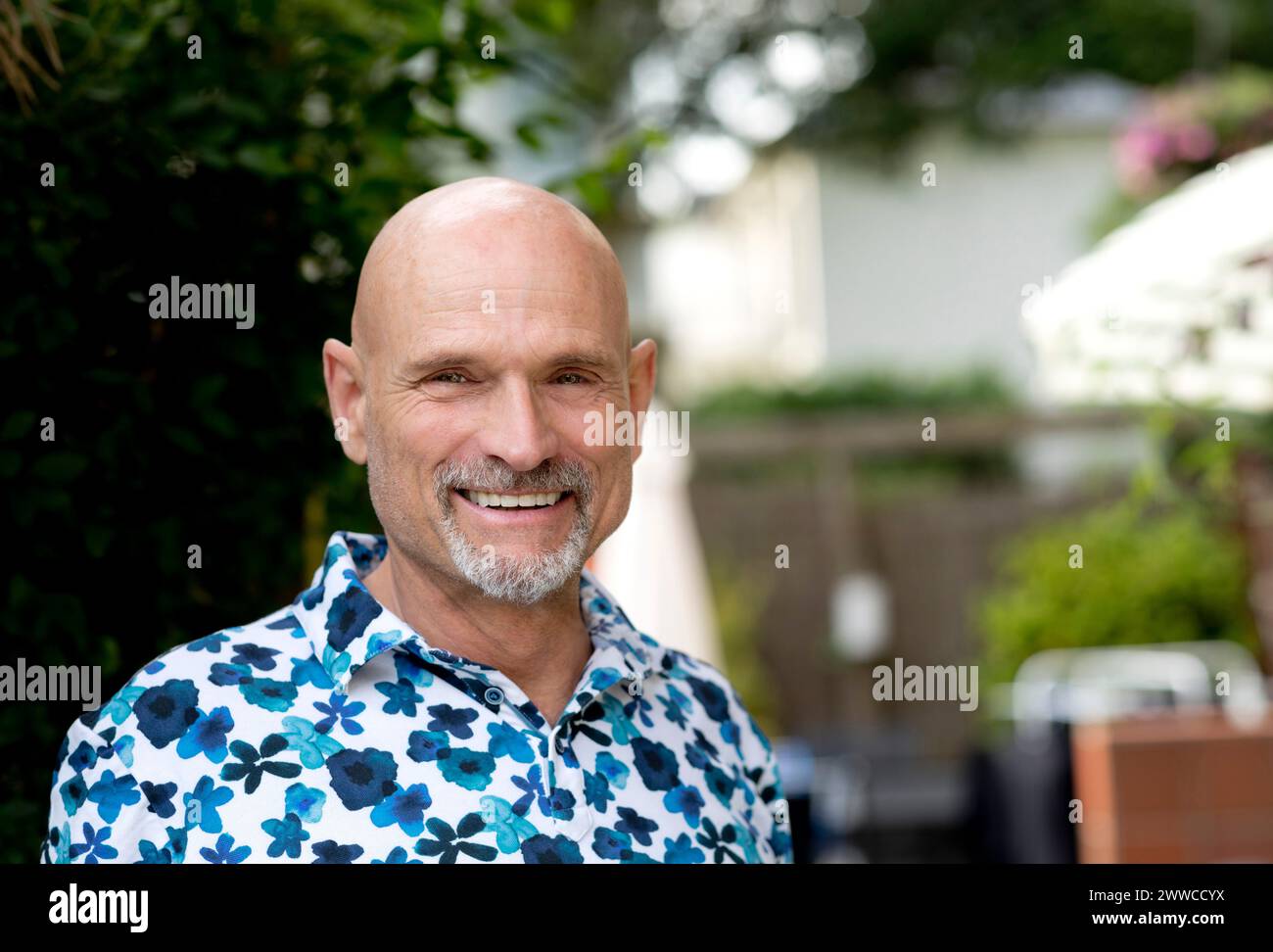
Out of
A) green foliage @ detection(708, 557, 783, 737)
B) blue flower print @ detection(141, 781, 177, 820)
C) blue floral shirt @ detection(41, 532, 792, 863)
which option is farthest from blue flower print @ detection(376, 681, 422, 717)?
green foliage @ detection(708, 557, 783, 737)

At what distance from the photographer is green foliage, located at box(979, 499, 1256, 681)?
774 cm

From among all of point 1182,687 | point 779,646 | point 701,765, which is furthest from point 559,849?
point 779,646

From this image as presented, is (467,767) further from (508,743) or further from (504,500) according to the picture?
(504,500)

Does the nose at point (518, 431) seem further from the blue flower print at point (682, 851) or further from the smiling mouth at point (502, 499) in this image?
the blue flower print at point (682, 851)

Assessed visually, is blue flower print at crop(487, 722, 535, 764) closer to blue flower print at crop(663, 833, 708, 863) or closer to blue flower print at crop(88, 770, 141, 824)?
→ blue flower print at crop(663, 833, 708, 863)

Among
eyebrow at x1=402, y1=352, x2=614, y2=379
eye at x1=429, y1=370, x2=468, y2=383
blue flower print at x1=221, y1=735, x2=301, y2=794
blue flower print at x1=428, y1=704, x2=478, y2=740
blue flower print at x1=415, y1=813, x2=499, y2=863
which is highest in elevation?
eyebrow at x1=402, y1=352, x2=614, y2=379

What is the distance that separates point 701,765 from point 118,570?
2.47 feet

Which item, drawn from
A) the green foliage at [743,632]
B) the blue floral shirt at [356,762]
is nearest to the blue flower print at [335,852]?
the blue floral shirt at [356,762]

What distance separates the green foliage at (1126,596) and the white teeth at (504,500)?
6.54 m

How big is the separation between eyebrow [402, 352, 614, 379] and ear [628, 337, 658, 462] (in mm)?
152

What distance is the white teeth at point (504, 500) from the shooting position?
146cm
